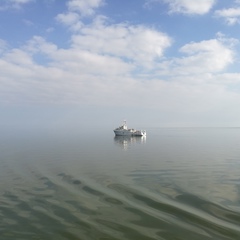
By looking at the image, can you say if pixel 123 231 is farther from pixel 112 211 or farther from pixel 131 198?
pixel 131 198

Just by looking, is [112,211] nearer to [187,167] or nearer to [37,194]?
[37,194]

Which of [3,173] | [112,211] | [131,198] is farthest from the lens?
[3,173]

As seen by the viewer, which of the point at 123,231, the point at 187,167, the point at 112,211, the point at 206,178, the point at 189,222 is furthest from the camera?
the point at 187,167

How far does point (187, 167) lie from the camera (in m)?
38.1

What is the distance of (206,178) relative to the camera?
30297mm

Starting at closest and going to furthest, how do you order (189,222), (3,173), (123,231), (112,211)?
(123,231) → (189,222) → (112,211) → (3,173)

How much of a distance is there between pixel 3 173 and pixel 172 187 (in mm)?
21057

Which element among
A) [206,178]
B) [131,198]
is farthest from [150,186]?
[206,178]

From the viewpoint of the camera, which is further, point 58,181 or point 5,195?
point 58,181

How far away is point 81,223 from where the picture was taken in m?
15.8

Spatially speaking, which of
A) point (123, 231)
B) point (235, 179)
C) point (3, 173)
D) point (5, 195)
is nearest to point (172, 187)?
point (235, 179)

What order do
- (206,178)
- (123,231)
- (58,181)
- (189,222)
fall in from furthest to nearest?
(206,178) < (58,181) < (189,222) < (123,231)

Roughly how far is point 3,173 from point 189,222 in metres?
25.8

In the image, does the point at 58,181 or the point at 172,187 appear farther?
the point at 58,181
